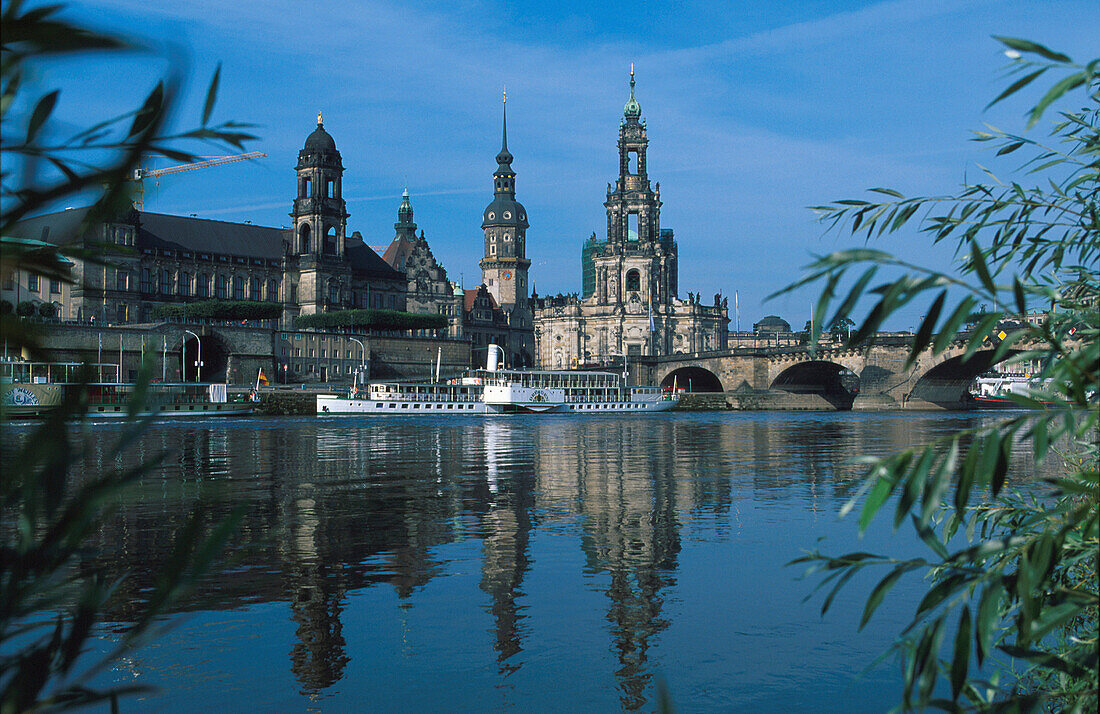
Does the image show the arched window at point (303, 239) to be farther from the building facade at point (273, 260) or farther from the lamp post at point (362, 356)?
the lamp post at point (362, 356)

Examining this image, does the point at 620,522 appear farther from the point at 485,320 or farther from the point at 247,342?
the point at 485,320

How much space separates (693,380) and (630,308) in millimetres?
18261

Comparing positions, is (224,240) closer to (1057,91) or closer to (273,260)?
(273,260)

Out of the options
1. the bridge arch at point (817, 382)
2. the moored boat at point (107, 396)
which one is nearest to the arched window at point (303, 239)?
the moored boat at point (107, 396)

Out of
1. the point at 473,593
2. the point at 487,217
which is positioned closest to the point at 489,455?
the point at 473,593

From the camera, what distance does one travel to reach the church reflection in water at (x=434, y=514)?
9.55 meters

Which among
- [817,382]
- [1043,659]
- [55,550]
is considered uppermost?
[817,382]

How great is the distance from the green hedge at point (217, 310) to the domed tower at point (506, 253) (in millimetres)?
59190

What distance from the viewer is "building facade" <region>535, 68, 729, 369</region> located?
436 ft

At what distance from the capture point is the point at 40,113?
2562 millimetres

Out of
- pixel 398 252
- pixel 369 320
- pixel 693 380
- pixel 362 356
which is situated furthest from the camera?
pixel 398 252

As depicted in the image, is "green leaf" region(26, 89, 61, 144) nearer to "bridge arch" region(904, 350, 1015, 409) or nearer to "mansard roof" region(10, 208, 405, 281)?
"bridge arch" region(904, 350, 1015, 409)

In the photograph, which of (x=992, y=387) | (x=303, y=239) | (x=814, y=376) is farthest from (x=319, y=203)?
(x=992, y=387)

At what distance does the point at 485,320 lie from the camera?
466 ft
